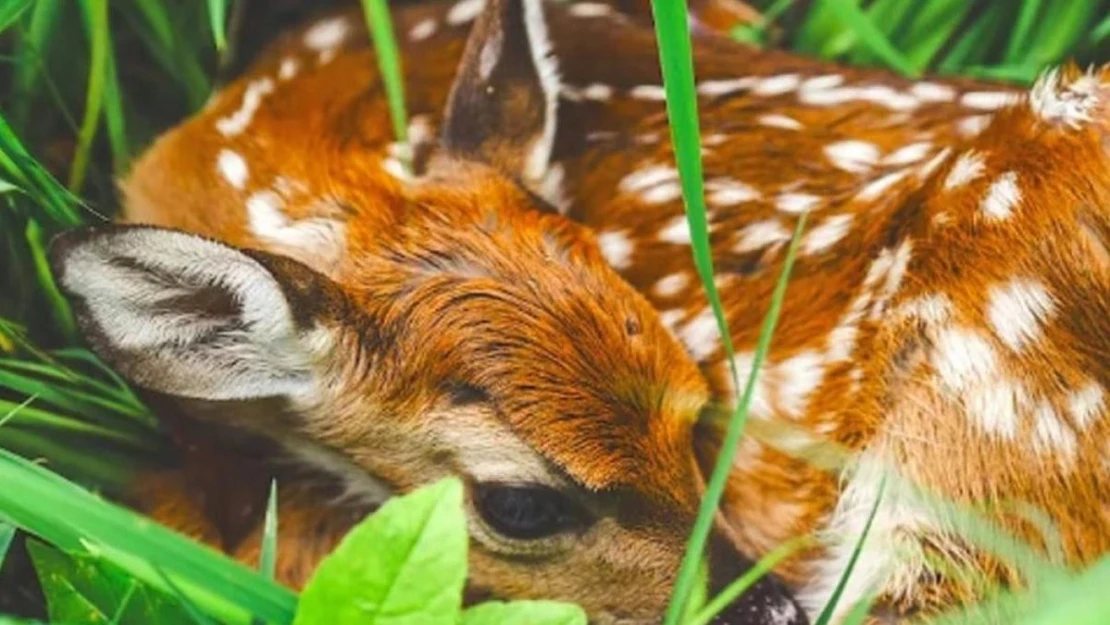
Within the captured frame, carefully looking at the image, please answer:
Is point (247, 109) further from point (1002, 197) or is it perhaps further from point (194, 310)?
point (1002, 197)

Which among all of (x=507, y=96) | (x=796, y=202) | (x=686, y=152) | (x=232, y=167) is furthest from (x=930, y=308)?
(x=232, y=167)

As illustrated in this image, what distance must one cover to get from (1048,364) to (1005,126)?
0.81 feet

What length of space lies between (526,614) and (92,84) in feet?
2.49

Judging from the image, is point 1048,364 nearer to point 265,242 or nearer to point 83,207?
point 265,242

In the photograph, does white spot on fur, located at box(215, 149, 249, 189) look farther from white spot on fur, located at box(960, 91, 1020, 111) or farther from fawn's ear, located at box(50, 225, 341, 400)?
white spot on fur, located at box(960, 91, 1020, 111)

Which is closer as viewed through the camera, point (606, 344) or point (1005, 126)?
point (606, 344)

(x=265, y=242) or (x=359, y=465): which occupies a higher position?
(x=265, y=242)

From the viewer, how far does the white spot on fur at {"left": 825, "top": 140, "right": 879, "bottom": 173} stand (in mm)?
1948

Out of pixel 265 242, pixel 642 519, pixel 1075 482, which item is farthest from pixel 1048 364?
pixel 265 242

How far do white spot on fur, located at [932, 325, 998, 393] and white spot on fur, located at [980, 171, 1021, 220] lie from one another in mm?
115

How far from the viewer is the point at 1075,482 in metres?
1.66

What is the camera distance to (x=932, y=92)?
6.66ft

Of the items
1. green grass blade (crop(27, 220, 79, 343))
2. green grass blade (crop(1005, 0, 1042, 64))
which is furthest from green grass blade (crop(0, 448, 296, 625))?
green grass blade (crop(1005, 0, 1042, 64))

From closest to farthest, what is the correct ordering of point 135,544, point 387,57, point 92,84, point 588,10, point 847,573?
point 135,544 < point 847,573 < point 387,57 < point 92,84 < point 588,10
